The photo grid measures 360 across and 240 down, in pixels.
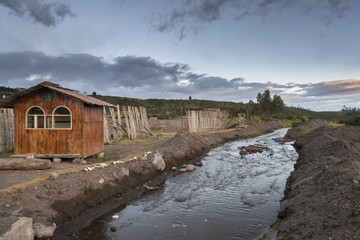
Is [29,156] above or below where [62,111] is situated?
below

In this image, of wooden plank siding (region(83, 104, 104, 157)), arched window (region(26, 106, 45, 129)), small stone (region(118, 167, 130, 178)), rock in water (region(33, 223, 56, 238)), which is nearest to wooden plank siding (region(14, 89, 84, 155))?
arched window (region(26, 106, 45, 129))

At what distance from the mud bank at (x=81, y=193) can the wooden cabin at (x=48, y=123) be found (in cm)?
234

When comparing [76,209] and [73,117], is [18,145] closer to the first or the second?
[73,117]

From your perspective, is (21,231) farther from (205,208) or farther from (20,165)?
(20,165)

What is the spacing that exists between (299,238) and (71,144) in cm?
1007

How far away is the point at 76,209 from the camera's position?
808 cm

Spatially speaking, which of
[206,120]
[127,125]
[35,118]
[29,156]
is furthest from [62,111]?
[206,120]

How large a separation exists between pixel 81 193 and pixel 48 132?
4843mm

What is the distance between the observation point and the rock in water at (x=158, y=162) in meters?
12.9

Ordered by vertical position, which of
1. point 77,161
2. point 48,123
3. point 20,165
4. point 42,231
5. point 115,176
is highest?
point 48,123

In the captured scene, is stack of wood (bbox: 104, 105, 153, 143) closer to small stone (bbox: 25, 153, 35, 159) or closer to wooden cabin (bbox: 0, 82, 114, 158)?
wooden cabin (bbox: 0, 82, 114, 158)

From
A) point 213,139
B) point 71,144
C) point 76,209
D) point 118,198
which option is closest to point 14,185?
point 76,209

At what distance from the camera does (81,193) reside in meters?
8.66

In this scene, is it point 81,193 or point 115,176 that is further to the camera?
point 115,176
